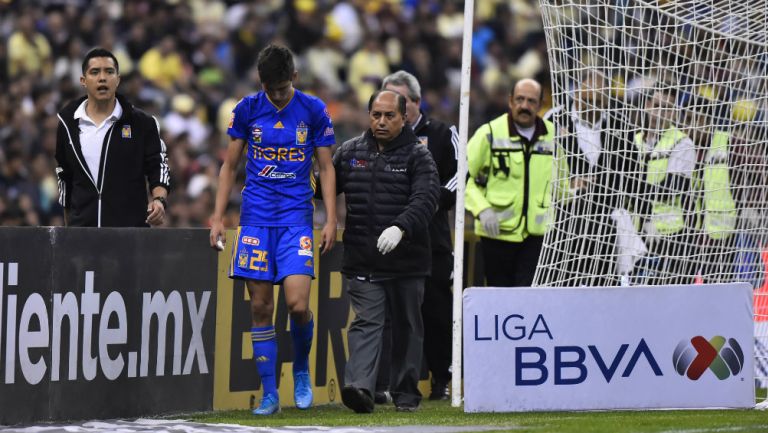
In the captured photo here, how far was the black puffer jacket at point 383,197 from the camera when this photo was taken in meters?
8.79

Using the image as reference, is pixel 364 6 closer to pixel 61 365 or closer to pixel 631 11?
pixel 631 11

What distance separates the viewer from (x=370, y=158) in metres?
8.88

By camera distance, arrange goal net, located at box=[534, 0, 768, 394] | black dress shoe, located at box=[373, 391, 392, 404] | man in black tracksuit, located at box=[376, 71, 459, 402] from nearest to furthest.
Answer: goal net, located at box=[534, 0, 768, 394], black dress shoe, located at box=[373, 391, 392, 404], man in black tracksuit, located at box=[376, 71, 459, 402]

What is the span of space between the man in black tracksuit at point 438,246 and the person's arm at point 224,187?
139 centimetres

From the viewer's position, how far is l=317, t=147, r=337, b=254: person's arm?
340 inches

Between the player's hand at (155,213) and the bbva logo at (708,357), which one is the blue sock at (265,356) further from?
the bbva logo at (708,357)

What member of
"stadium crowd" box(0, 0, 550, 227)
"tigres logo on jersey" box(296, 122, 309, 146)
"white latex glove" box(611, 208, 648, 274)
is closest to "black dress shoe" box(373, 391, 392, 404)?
"white latex glove" box(611, 208, 648, 274)

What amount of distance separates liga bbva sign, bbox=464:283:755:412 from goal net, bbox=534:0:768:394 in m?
0.47

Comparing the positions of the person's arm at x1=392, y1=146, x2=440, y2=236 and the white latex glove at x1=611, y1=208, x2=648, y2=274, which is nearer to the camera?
the person's arm at x1=392, y1=146, x2=440, y2=236

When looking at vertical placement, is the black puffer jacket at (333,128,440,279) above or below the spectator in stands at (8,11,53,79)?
below

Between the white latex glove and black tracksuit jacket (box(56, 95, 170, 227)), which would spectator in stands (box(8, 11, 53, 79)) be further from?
the white latex glove

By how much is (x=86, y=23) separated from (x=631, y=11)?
8.36 meters

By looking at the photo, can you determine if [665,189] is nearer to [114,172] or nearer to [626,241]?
[626,241]

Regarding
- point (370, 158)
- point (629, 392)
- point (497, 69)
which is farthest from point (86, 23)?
point (629, 392)
